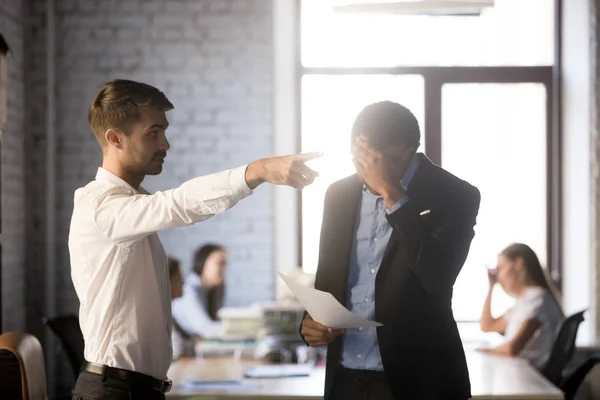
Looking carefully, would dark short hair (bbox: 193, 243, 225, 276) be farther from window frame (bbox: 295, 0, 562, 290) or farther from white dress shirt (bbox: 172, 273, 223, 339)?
window frame (bbox: 295, 0, 562, 290)

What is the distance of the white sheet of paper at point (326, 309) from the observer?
2104mm

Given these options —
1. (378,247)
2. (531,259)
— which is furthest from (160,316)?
(531,259)

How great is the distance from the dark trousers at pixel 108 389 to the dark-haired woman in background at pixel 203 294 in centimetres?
297

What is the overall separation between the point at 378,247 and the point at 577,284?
3.70 meters

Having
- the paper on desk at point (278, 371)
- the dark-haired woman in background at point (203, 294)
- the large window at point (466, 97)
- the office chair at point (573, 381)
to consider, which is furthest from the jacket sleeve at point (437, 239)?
the large window at point (466, 97)

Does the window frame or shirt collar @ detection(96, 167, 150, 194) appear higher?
the window frame

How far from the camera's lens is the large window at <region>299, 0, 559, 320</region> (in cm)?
573

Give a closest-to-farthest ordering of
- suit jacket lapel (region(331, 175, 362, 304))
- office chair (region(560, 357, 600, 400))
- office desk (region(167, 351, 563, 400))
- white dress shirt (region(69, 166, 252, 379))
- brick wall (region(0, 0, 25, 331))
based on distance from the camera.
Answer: white dress shirt (region(69, 166, 252, 379))
suit jacket lapel (region(331, 175, 362, 304))
office desk (region(167, 351, 563, 400))
office chair (region(560, 357, 600, 400))
brick wall (region(0, 0, 25, 331))

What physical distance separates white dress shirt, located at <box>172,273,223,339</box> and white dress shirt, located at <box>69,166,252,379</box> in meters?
2.98

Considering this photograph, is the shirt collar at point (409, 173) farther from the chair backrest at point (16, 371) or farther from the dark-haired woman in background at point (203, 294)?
the dark-haired woman in background at point (203, 294)

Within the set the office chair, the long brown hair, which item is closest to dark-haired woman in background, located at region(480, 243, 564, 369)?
the long brown hair

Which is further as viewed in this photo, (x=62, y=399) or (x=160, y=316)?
(x=62, y=399)

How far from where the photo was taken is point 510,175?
585 cm

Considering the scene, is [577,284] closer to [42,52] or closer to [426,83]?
[426,83]
